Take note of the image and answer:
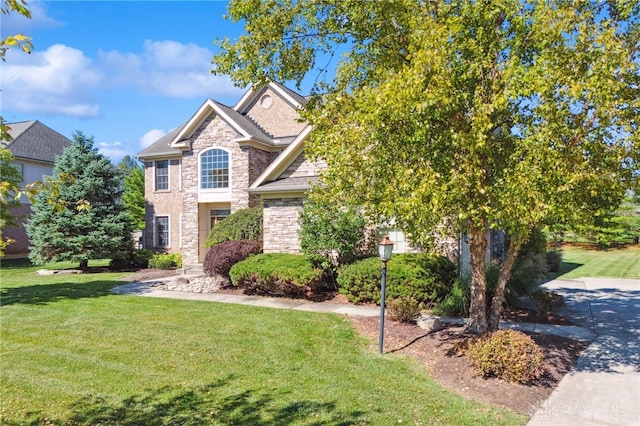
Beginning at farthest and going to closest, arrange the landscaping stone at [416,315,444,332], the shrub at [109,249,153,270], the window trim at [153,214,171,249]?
the window trim at [153,214,171,249] → the shrub at [109,249,153,270] → the landscaping stone at [416,315,444,332]

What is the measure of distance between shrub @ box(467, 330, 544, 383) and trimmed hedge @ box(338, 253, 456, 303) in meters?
4.29

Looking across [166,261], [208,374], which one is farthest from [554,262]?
[166,261]

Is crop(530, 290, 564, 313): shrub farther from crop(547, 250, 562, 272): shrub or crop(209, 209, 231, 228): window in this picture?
crop(209, 209, 231, 228): window

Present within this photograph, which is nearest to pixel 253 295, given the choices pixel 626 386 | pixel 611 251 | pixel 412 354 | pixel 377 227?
pixel 377 227

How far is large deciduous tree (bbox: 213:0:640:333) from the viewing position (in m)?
5.66

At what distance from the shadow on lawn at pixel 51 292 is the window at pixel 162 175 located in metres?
9.02

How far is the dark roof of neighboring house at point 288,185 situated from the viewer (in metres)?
14.6

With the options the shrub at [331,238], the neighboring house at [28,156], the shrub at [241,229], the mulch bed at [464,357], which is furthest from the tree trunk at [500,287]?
the neighboring house at [28,156]

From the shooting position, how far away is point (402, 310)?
9.80 m

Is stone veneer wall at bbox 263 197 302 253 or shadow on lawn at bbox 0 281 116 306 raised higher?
stone veneer wall at bbox 263 197 302 253

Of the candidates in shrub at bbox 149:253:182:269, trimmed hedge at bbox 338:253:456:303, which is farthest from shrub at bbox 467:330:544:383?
shrub at bbox 149:253:182:269

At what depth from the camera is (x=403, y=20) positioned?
6867 millimetres

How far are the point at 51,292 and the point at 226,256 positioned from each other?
18.7 feet

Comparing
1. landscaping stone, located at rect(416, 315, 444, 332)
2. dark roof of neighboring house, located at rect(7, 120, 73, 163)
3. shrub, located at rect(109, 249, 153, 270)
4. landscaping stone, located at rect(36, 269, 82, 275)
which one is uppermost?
dark roof of neighboring house, located at rect(7, 120, 73, 163)
